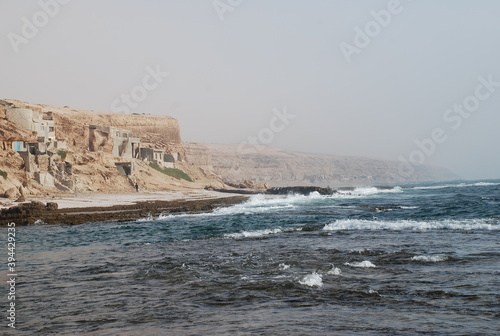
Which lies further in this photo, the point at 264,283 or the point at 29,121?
the point at 29,121

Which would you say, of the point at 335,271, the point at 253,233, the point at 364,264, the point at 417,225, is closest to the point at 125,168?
the point at 253,233

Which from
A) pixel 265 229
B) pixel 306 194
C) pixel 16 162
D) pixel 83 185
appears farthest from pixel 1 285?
pixel 306 194

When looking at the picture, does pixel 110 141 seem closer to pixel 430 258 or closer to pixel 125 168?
pixel 125 168

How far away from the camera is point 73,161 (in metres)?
51.9

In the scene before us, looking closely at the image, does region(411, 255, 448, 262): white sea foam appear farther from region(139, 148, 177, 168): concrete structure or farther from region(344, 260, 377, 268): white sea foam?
region(139, 148, 177, 168): concrete structure

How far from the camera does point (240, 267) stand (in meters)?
12.7

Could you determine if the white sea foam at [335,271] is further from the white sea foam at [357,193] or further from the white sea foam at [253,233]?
the white sea foam at [357,193]

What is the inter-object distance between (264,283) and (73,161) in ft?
149

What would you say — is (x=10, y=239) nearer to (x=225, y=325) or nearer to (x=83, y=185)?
(x=225, y=325)

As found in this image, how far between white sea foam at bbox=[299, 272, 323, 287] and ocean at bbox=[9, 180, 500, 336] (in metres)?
0.02

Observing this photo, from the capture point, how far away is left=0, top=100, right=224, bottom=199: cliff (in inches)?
1692

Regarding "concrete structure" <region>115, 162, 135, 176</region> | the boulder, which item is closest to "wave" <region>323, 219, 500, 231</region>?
the boulder

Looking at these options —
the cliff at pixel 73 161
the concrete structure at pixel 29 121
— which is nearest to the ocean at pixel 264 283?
the cliff at pixel 73 161

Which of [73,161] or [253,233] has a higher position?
[73,161]
